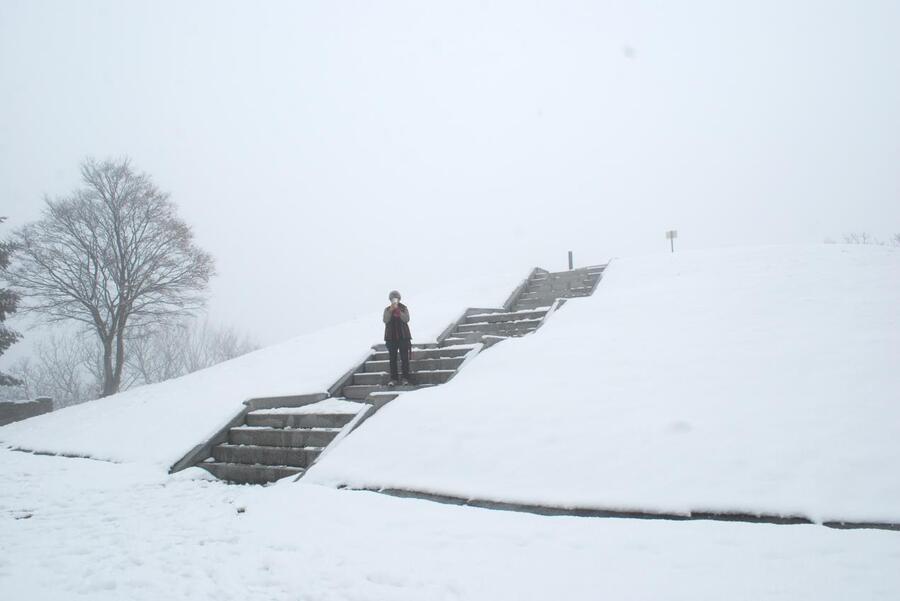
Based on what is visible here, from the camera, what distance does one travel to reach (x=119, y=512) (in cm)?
620

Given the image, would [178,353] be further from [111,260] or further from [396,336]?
[396,336]

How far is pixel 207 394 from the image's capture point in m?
12.4

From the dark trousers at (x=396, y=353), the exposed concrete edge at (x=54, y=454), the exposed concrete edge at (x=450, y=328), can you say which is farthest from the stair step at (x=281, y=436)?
the exposed concrete edge at (x=450, y=328)

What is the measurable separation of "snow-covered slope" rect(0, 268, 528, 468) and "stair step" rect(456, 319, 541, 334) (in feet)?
2.03

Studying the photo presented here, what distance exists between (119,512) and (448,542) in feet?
15.0

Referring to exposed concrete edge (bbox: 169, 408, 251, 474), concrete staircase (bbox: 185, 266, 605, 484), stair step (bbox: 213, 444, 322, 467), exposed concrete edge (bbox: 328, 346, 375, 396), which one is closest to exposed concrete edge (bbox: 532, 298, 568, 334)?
concrete staircase (bbox: 185, 266, 605, 484)

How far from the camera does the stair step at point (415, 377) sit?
384 inches

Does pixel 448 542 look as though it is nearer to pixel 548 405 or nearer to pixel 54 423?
pixel 548 405

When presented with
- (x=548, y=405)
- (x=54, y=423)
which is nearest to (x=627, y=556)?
(x=548, y=405)

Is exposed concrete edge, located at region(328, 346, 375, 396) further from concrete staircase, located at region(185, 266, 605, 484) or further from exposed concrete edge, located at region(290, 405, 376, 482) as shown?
exposed concrete edge, located at region(290, 405, 376, 482)

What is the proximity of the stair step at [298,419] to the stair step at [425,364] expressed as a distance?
7.30 feet

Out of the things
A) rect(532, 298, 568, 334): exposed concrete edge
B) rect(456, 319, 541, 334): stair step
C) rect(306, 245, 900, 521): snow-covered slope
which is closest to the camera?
rect(306, 245, 900, 521): snow-covered slope

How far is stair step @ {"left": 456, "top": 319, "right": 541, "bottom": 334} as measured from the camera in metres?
11.7

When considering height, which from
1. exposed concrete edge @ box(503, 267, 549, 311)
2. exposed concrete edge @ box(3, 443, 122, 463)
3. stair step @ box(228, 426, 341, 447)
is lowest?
exposed concrete edge @ box(3, 443, 122, 463)
